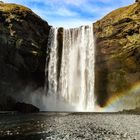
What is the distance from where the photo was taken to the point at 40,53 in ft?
344

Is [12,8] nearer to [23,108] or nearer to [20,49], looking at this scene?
[20,49]

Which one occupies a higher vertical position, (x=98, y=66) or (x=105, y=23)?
(x=105, y=23)

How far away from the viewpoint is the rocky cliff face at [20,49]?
308 ft

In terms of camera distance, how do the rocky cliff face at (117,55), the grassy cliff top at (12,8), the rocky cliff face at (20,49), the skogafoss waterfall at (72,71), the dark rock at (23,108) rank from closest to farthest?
the dark rock at (23,108) → the rocky cliff face at (20,49) → the rocky cliff face at (117,55) → the skogafoss waterfall at (72,71) → the grassy cliff top at (12,8)

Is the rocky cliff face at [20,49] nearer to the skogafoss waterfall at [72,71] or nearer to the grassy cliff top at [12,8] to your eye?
the grassy cliff top at [12,8]

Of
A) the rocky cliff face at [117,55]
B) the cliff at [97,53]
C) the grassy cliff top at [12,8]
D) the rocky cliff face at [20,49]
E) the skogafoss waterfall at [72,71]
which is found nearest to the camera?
the rocky cliff face at [20,49]

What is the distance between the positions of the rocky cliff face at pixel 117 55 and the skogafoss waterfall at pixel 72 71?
2907 millimetres

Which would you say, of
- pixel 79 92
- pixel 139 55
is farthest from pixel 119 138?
pixel 79 92

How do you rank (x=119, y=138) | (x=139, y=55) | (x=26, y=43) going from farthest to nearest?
(x=26, y=43) → (x=139, y=55) → (x=119, y=138)

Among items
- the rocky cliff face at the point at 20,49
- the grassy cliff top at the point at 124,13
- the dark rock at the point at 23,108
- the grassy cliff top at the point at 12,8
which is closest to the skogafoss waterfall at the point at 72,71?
the rocky cliff face at the point at 20,49

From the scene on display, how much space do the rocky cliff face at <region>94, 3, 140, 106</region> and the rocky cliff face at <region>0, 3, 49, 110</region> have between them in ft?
57.3

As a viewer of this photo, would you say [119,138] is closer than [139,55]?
Yes

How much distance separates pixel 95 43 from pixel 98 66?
7.10 metres

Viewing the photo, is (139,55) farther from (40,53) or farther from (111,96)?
(40,53)
